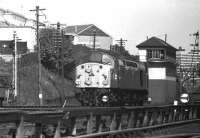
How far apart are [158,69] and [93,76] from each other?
146 feet

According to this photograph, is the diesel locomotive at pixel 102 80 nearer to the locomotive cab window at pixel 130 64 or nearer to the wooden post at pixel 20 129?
the locomotive cab window at pixel 130 64

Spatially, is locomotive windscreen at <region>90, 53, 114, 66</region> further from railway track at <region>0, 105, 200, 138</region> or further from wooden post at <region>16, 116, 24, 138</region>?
wooden post at <region>16, 116, 24, 138</region>

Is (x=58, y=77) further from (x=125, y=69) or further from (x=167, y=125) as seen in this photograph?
(x=167, y=125)

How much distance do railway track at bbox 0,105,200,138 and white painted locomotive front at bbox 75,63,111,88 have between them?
1299 cm

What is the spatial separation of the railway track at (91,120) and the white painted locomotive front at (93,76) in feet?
42.6

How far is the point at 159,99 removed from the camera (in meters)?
76.9

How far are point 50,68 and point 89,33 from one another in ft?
199

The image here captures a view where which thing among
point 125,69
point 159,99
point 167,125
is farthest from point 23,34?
point 167,125

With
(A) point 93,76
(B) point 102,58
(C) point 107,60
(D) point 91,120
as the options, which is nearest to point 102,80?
(A) point 93,76

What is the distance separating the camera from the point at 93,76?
35.8 m

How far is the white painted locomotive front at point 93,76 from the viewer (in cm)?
3556

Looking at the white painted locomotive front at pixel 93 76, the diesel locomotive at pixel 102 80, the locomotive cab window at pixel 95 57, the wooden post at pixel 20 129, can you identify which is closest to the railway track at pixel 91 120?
the wooden post at pixel 20 129

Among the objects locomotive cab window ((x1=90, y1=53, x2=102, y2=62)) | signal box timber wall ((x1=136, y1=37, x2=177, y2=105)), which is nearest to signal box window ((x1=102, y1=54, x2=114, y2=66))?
locomotive cab window ((x1=90, y1=53, x2=102, y2=62))

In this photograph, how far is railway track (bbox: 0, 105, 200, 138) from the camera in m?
10.8
